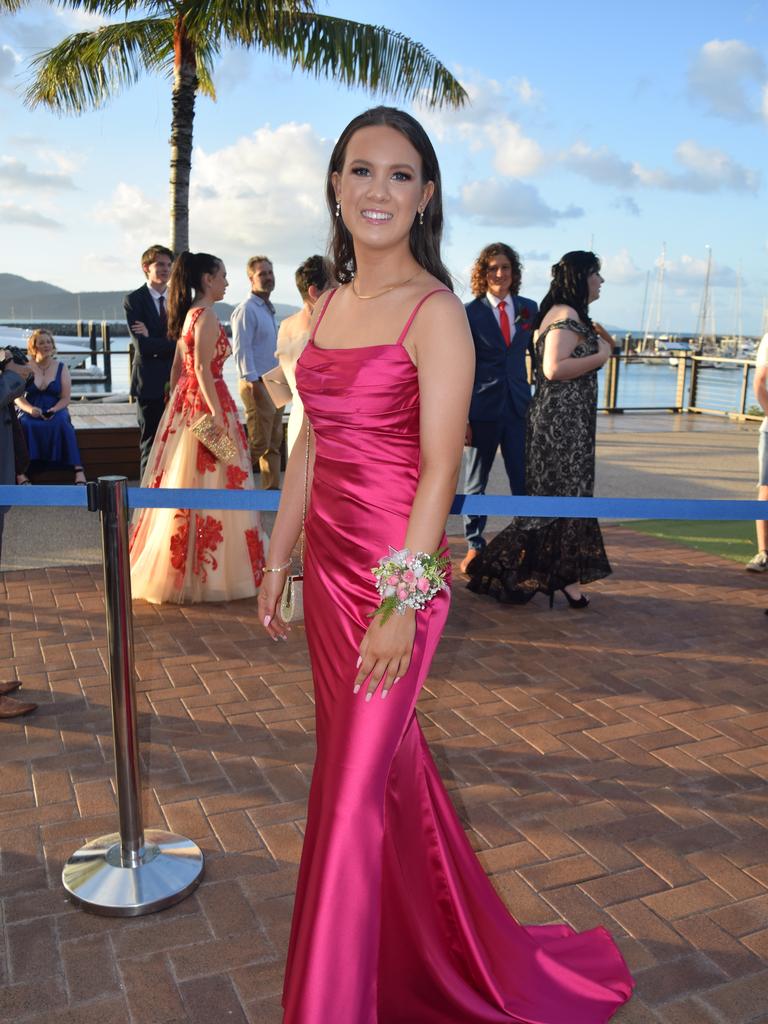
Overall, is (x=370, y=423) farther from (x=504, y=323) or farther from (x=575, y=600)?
(x=504, y=323)

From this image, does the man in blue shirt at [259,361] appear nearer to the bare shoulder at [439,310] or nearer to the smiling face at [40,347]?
the smiling face at [40,347]

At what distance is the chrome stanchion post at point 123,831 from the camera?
2881mm

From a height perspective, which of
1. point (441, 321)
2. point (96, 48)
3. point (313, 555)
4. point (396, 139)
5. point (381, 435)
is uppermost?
point (96, 48)

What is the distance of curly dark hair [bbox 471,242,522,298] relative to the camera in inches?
256

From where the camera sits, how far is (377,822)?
213 cm

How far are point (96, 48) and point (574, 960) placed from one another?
54.8ft

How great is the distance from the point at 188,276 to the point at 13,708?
2.94 m

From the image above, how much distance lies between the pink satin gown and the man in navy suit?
426 cm

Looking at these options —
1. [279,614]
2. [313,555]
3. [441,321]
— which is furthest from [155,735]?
[441,321]

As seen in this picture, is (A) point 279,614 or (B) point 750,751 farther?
(B) point 750,751

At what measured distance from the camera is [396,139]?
220 cm

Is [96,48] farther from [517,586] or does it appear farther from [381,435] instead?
[381,435]

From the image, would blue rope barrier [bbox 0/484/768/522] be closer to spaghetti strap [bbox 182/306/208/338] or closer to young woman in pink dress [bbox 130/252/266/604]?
young woman in pink dress [bbox 130/252/266/604]

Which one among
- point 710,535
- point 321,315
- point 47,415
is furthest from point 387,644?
point 47,415
